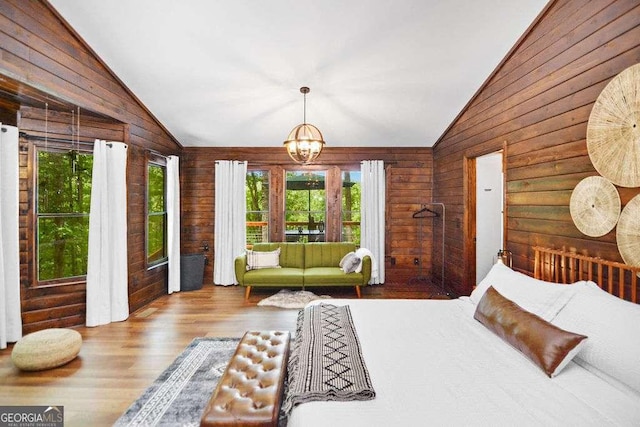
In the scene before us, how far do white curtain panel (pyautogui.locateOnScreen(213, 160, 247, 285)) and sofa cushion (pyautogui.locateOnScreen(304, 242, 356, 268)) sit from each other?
1.18 m

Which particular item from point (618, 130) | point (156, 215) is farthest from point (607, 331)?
point (156, 215)

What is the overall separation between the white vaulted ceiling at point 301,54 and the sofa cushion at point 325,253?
196 cm

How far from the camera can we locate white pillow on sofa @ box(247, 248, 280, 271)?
4.65m

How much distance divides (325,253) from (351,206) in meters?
1.08

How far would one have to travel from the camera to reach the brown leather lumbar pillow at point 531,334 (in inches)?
58.0

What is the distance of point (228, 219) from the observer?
5.22 metres

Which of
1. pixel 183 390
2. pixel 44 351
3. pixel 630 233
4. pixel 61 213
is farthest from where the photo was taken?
pixel 61 213

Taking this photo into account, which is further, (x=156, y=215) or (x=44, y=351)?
(x=156, y=215)

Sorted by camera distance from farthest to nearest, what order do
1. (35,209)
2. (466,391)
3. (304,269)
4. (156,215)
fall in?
(304,269) < (156,215) < (35,209) < (466,391)

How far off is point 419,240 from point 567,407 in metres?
4.26

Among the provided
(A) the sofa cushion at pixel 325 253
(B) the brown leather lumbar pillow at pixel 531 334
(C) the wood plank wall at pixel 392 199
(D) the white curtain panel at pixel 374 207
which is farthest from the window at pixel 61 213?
(B) the brown leather lumbar pillow at pixel 531 334

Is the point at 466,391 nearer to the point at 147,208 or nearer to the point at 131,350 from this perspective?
the point at 131,350

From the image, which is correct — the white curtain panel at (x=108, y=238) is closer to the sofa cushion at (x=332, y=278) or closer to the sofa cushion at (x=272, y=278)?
the sofa cushion at (x=272, y=278)

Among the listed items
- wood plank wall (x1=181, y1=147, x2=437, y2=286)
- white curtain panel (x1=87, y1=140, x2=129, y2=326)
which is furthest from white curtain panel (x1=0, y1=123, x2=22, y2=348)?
wood plank wall (x1=181, y1=147, x2=437, y2=286)
